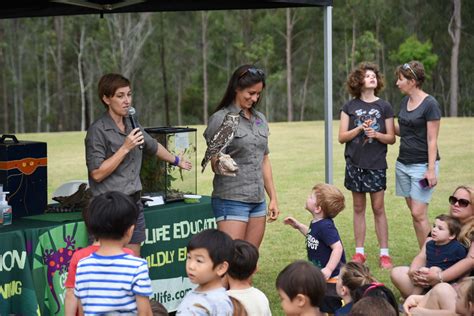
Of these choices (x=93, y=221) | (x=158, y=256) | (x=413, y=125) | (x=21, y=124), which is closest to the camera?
(x=93, y=221)

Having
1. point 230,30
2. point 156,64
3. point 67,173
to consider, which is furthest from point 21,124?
point 67,173

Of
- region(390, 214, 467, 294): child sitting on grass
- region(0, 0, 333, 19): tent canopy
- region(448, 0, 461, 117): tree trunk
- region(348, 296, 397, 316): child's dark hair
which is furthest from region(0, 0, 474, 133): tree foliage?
region(348, 296, 397, 316): child's dark hair

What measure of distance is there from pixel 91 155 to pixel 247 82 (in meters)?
0.92

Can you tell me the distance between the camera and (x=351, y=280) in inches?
138

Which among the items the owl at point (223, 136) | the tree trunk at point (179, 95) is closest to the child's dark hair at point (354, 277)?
the owl at point (223, 136)

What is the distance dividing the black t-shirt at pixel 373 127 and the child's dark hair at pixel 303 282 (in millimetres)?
2861

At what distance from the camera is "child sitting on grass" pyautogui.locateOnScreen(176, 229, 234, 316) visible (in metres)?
2.95

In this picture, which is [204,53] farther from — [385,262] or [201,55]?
[385,262]

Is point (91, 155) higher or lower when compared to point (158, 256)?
higher

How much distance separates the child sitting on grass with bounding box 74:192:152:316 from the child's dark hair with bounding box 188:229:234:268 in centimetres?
23

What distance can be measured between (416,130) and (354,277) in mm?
2263

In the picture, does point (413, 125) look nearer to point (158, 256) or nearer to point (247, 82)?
point (247, 82)

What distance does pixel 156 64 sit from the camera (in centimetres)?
4041

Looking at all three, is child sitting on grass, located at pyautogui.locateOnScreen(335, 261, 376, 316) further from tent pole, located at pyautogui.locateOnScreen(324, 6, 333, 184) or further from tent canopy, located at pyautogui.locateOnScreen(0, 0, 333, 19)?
tent canopy, located at pyautogui.locateOnScreen(0, 0, 333, 19)
